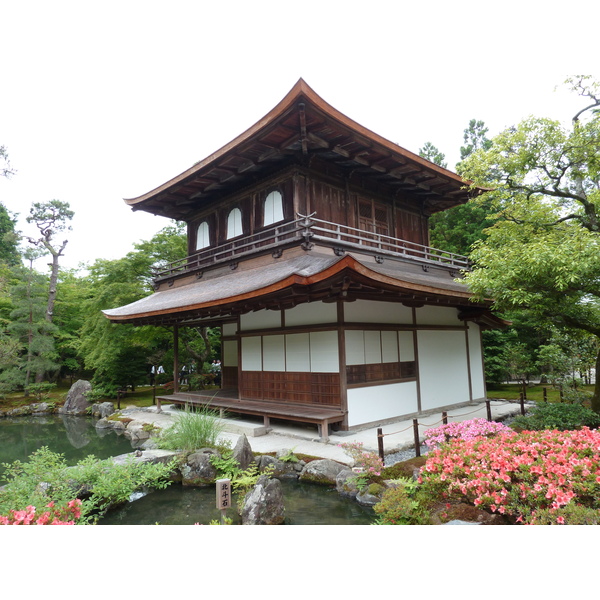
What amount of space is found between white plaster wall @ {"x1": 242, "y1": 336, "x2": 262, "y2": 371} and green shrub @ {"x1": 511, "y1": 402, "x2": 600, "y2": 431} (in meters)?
5.55

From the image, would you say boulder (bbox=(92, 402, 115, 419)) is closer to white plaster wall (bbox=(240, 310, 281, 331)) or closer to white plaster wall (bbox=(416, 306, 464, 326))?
white plaster wall (bbox=(240, 310, 281, 331))

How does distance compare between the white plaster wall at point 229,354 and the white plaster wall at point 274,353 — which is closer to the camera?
the white plaster wall at point 274,353

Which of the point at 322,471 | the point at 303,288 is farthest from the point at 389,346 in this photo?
the point at 322,471

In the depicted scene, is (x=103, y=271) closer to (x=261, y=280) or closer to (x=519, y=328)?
(x=261, y=280)

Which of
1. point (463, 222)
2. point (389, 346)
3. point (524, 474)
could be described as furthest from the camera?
point (463, 222)

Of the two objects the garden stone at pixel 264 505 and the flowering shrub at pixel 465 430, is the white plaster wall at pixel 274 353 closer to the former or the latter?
the flowering shrub at pixel 465 430

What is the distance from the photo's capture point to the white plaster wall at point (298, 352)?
8.44 metres

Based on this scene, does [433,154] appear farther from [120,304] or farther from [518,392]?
[120,304]

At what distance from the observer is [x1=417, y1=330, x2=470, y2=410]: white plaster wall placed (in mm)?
9508

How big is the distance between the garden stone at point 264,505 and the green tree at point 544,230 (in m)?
4.22

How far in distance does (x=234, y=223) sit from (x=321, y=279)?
589 centimetres

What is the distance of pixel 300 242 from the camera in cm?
861

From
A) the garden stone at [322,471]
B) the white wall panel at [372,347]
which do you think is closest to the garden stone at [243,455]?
the garden stone at [322,471]

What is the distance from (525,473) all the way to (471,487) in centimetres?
43
